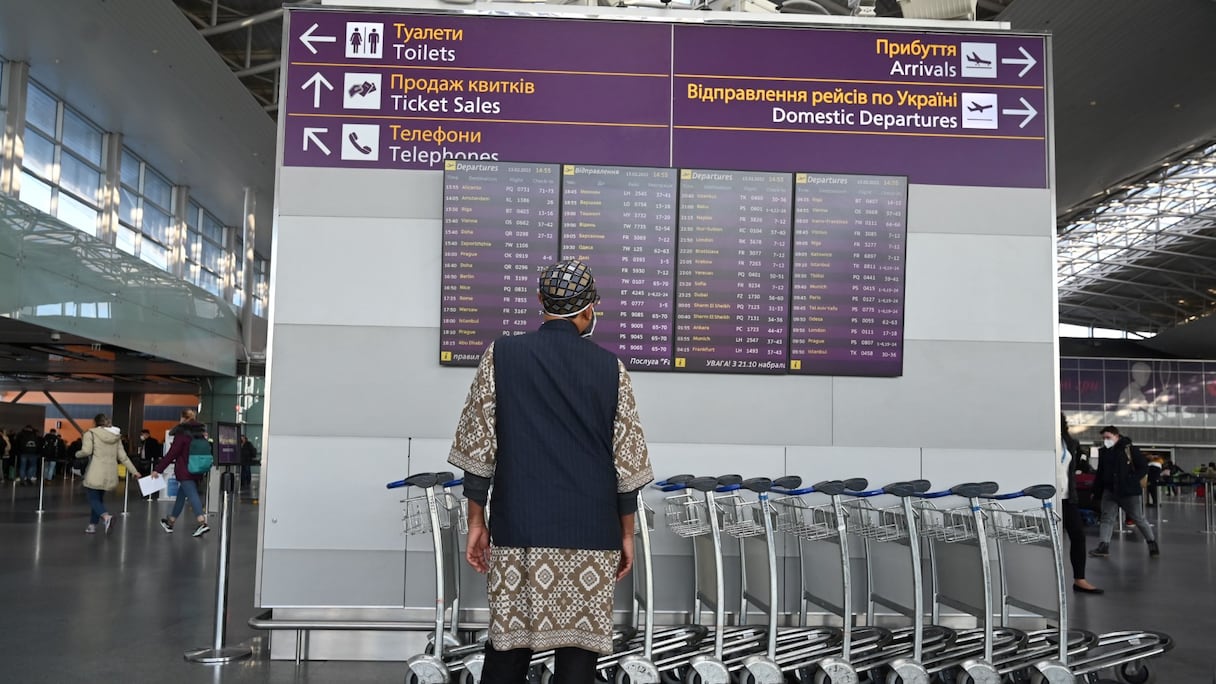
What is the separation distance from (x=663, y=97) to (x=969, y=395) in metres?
2.47

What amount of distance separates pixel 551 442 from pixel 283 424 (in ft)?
9.91

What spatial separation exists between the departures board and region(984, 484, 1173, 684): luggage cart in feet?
3.82

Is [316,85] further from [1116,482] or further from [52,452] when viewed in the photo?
[52,452]

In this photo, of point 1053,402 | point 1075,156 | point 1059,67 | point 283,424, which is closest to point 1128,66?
point 1059,67

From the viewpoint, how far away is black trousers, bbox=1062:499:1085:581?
875cm

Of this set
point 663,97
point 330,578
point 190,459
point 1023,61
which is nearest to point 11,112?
point 190,459

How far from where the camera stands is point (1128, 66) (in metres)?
18.2

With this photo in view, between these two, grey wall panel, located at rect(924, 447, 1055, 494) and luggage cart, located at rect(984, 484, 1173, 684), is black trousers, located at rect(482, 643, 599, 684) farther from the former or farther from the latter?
grey wall panel, located at rect(924, 447, 1055, 494)

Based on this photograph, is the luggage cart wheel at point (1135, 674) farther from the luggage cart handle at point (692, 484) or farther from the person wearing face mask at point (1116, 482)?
the person wearing face mask at point (1116, 482)

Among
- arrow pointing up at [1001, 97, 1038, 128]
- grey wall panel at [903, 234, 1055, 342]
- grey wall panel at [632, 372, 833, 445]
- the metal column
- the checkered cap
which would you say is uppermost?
the metal column

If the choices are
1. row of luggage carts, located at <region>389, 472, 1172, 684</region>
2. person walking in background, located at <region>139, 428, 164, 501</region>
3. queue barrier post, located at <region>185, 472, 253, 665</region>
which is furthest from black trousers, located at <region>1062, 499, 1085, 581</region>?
person walking in background, located at <region>139, 428, 164, 501</region>

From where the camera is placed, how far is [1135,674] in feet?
16.8

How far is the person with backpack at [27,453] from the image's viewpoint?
25.3 m

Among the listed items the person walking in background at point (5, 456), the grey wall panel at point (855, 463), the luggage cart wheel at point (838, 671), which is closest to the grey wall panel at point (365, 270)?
the grey wall panel at point (855, 463)
